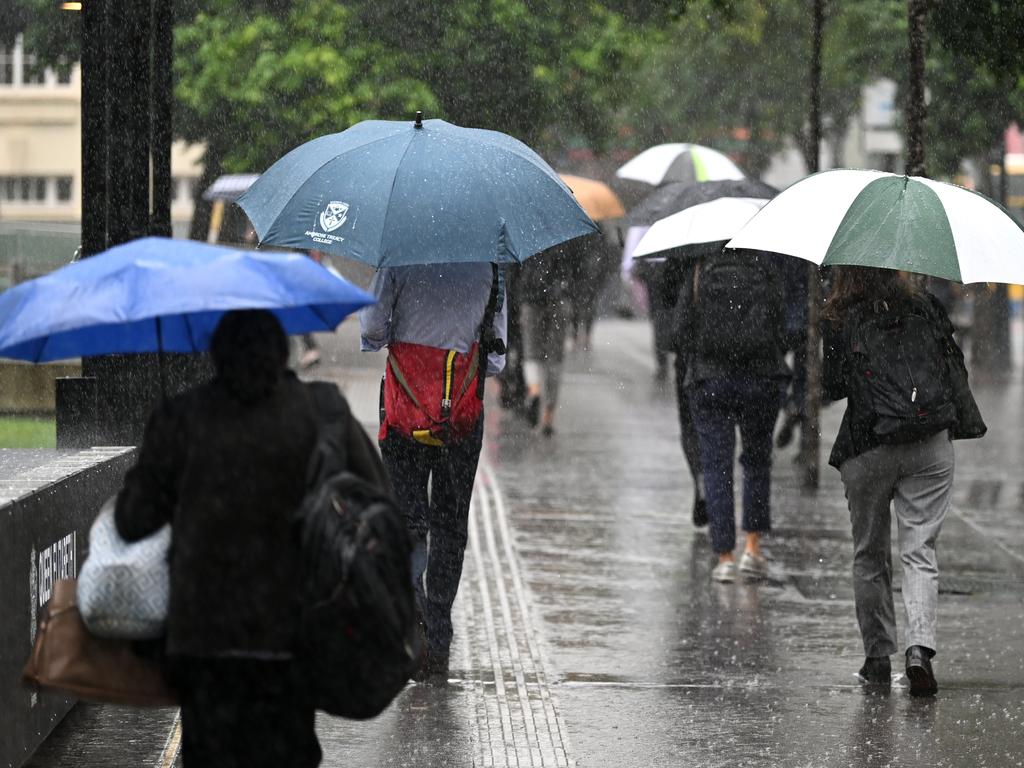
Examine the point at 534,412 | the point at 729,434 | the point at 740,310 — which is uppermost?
the point at 740,310

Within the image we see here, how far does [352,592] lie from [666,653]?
152 inches

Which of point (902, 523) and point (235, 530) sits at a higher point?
point (235, 530)

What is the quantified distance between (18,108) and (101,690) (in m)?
42.1

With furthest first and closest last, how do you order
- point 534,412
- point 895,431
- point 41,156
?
point 41,156
point 534,412
point 895,431

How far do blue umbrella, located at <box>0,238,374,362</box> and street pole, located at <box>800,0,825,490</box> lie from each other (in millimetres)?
8439

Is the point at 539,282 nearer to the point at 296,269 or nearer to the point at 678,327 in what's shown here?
the point at 678,327

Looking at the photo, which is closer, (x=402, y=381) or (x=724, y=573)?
(x=402, y=381)

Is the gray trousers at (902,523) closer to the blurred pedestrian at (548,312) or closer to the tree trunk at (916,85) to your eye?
the tree trunk at (916,85)

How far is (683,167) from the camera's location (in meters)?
13.6

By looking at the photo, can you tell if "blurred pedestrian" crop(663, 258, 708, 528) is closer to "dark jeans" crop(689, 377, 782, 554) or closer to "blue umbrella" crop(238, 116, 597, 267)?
"dark jeans" crop(689, 377, 782, 554)

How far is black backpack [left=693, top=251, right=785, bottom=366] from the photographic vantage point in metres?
8.80

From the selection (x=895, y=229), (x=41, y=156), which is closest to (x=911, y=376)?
(x=895, y=229)

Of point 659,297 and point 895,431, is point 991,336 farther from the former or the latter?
point 895,431

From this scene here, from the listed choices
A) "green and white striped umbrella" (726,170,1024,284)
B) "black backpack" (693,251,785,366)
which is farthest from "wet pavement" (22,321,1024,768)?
"green and white striped umbrella" (726,170,1024,284)
